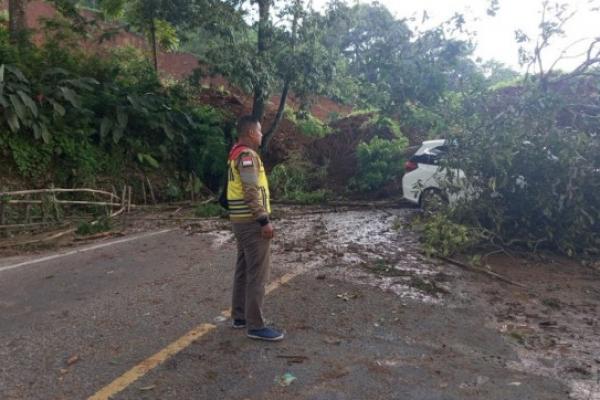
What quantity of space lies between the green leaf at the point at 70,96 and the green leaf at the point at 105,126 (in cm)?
68

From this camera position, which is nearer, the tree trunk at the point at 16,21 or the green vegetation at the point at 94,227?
the green vegetation at the point at 94,227

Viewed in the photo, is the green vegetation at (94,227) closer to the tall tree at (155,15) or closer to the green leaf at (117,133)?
the green leaf at (117,133)

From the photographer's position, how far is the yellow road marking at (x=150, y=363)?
3385mm

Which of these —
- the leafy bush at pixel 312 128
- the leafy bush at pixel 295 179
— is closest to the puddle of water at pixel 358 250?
the leafy bush at pixel 295 179

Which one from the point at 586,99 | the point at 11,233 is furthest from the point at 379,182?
the point at 11,233

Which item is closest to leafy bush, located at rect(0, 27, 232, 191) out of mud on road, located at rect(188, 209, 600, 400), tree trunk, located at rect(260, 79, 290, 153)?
tree trunk, located at rect(260, 79, 290, 153)

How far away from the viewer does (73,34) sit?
14.1m

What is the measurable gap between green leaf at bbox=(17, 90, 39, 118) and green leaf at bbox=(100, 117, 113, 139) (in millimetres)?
1640

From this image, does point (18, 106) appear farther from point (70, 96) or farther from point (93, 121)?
point (93, 121)

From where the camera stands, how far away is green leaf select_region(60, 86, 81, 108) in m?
11.0

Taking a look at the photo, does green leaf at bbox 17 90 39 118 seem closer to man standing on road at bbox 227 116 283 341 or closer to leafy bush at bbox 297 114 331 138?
man standing on road at bbox 227 116 283 341

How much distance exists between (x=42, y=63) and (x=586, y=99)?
10.8 meters

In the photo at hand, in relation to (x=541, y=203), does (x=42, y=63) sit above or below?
above

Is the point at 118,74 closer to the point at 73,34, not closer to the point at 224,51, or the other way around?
the point at 73,34
